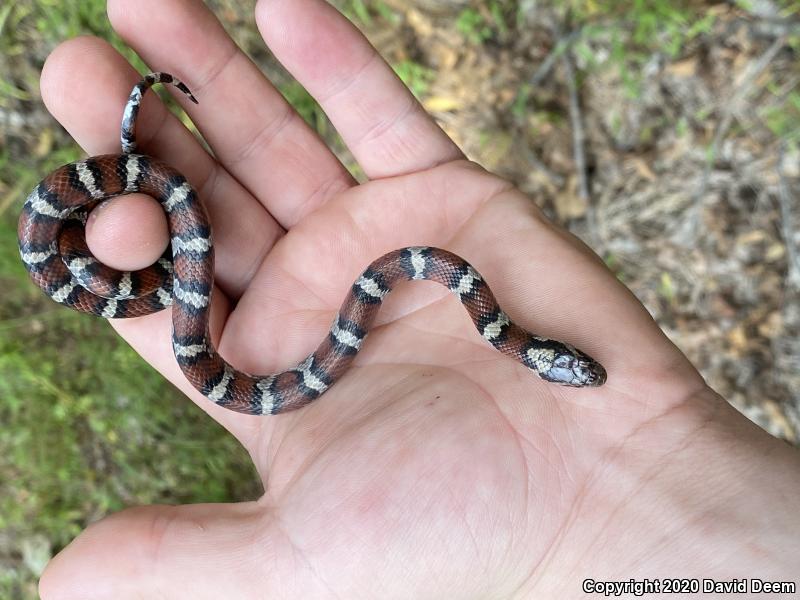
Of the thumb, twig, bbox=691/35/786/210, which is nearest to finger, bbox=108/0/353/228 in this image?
the thumb

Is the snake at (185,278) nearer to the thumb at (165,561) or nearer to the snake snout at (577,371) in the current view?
the snake snout at (577,371)

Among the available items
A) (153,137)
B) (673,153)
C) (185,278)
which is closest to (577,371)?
(185,278)

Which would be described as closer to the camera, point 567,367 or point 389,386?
point 567,367

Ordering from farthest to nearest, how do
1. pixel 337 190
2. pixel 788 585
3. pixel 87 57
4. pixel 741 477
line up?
pixel 337 190, pixel 87 57, pixel 741 477, pixel 788 585

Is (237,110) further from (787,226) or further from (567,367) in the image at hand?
(787,226)

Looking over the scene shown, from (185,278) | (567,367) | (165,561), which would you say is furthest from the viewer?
(185,278)

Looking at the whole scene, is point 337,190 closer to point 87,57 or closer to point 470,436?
point 87,57

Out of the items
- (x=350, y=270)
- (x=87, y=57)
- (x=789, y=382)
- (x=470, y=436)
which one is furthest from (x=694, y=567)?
(x=87, y=57)

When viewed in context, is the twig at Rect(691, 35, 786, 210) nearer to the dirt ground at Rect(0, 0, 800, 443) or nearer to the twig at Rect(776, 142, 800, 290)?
the dirt ground at Rect(0, 0, 800, 443)

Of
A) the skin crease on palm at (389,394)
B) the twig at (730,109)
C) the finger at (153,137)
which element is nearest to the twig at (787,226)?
the twig at (730,109)
